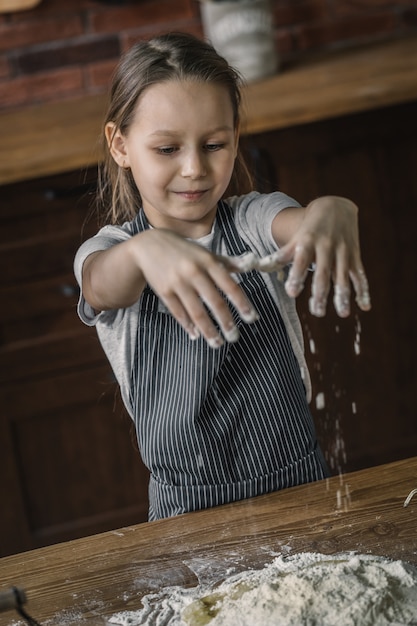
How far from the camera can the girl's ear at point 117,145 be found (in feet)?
3.70

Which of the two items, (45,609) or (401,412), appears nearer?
(45,609)

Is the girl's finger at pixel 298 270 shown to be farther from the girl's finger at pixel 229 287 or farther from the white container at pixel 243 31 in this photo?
the white container at pixel 243 31

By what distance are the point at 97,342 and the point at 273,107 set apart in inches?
24.4

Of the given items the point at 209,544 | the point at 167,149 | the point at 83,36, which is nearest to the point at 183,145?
the point at 167,149

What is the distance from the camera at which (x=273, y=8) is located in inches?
97.7

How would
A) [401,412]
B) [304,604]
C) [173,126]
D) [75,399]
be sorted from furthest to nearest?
[401,412] → [75,399] → [173,126] → [304,604]

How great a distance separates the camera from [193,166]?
1.03m

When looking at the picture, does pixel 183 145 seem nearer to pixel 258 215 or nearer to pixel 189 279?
pixel 258 215

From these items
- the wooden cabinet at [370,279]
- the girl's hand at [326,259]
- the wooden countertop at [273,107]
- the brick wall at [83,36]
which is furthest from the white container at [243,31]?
the girl's hand at [326,259]

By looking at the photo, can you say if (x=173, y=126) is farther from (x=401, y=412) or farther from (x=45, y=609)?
(x=401, y=412)

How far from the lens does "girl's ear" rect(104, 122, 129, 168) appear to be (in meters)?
1.13

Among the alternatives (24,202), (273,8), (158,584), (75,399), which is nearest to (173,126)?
(158,584)

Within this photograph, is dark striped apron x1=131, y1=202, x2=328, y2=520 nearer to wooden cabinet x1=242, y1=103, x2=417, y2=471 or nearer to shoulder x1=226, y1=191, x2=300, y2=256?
shoulder x1=226, y1=191, x2=300, y2=256

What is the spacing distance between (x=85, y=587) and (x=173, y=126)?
49 cm
